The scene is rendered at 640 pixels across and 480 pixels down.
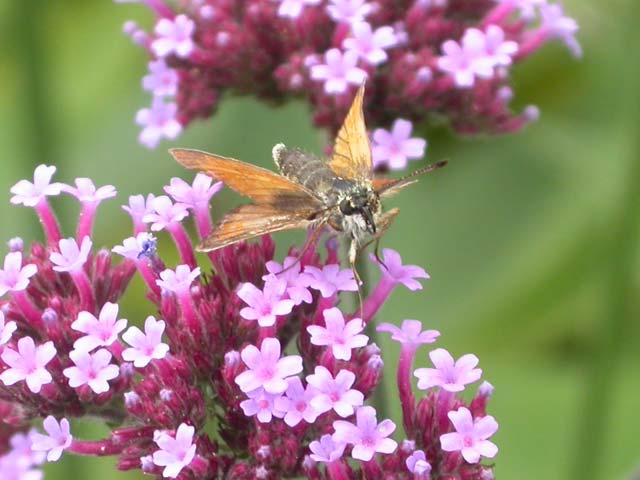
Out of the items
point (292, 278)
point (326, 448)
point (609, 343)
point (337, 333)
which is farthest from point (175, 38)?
point (609, 343)

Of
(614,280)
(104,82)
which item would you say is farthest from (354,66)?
(104,82)

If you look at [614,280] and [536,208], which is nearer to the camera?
[614,280]

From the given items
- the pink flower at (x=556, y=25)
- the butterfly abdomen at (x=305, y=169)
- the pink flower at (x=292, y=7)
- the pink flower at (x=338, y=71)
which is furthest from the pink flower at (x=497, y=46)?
the butterfly abdomen at (x=305, y=169)

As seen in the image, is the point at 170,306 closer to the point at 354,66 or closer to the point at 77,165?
the point at 354,66

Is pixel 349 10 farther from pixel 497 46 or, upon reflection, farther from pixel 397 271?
pixel 397 271

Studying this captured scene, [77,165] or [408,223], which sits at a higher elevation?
[77,165]

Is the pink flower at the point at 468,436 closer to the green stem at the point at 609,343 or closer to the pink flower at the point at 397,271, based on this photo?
the pink flower at the point at 397,271
